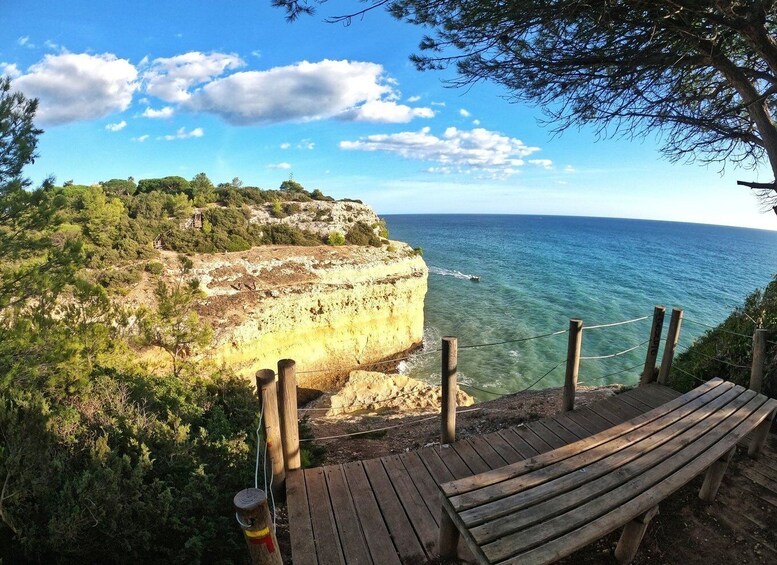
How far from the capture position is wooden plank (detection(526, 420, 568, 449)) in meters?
4.70

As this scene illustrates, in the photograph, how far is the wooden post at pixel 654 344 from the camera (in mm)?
5906

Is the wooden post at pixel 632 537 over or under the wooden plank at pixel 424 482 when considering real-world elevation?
over

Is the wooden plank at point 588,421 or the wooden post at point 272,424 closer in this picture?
the wooden post at point 272,424

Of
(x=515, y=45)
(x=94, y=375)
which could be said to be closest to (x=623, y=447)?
(x=515, y=45)

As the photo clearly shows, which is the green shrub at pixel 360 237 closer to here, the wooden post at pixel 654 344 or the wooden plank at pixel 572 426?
the wooden post at pixel 654 344

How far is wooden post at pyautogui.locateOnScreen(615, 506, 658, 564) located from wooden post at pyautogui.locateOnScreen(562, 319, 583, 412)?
2.14 meters

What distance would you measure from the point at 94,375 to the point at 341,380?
11274 mm

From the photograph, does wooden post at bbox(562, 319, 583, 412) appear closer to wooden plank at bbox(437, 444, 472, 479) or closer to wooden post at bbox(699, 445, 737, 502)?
wooden post at bbox(699, 445, 737, 502)

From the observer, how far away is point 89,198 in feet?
60.4

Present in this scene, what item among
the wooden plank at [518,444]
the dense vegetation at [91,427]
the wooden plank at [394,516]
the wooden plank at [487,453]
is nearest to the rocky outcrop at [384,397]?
the dense vegetation at [91,427]

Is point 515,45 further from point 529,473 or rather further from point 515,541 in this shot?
point 515,541

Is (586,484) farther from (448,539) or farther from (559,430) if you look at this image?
(559,430)

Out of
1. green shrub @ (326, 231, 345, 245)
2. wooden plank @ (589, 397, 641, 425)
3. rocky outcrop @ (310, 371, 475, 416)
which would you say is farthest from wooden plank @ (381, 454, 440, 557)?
green shrub @ (326, 231, 345, 245)

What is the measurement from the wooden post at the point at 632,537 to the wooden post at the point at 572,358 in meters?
2.14
